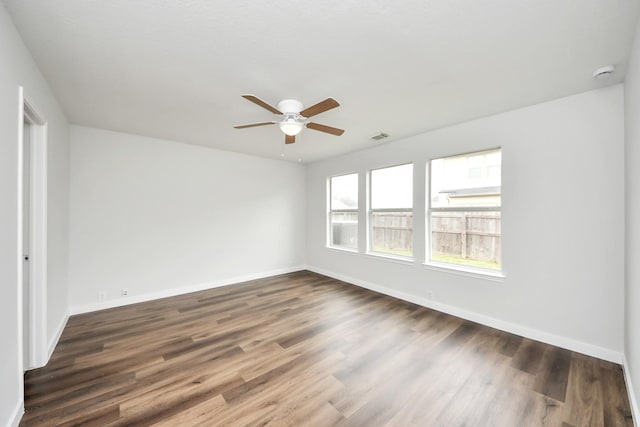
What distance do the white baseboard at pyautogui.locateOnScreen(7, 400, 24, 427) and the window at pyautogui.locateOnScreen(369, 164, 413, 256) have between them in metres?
4.22

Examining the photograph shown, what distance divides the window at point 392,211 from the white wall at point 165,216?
2071 mm

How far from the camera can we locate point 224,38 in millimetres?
1708

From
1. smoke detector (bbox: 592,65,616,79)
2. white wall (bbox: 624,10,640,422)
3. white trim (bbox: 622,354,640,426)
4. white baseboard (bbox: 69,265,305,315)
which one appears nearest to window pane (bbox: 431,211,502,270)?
white wall (bbox: 624,10,640,422)

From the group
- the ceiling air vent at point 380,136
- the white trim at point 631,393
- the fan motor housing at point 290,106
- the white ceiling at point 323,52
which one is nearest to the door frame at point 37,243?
the white ceiling at point 323,52

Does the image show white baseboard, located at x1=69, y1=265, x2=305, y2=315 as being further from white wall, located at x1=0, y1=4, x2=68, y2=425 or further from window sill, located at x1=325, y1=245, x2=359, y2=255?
white wall, located at x1=0, y1=4, x2=68, y2=425

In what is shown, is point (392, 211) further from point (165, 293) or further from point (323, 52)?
point (165, 293)

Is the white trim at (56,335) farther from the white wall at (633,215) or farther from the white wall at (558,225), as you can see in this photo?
the white wall at (633,215)

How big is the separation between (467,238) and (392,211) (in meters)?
1.26

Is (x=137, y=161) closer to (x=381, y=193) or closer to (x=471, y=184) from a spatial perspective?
(x=381, y=193)

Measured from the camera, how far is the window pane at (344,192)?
16.6ft

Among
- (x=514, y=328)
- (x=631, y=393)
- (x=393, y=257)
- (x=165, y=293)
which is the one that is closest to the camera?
(x=631, y=393)

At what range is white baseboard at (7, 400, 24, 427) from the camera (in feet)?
5.02

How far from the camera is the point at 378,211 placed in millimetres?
4590

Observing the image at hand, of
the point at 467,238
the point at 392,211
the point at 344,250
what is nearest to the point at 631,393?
the point at 467,238
